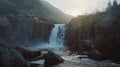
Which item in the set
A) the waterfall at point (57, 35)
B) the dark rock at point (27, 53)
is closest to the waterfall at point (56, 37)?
the waterfall at point (57, 35)

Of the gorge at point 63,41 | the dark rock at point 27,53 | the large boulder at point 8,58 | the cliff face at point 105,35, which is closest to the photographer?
the large boulder at point 8,58

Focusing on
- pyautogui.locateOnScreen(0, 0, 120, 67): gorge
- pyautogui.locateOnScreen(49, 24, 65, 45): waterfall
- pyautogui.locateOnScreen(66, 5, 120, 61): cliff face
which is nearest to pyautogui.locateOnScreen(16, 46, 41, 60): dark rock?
pyautogui.locateOnScreen(0, 0, 120, 67): gorge

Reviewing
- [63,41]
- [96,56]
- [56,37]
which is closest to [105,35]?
[96,56]

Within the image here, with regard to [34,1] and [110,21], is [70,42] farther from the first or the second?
[34,1]

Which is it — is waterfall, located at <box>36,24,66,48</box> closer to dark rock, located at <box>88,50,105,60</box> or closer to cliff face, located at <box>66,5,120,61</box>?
cliff face, located at <box>66,5,120,61</box>

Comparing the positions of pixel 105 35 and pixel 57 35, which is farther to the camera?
pixel 57 35

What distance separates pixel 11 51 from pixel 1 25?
39235 mm

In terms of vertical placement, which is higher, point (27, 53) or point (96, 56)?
point (27, 53)

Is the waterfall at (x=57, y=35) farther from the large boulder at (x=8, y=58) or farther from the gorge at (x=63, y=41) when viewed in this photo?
the large boulder at (x=8, y=58)

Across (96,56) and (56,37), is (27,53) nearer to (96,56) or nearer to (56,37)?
(96,56)

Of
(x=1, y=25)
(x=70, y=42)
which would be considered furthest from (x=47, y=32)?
(x=1, y=25)

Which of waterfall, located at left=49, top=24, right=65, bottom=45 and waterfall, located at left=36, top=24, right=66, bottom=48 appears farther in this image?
waterfall, located at left=49, top=24, right=65, bottom=45

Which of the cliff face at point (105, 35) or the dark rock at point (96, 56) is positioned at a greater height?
the cliff face at point (105, 35)

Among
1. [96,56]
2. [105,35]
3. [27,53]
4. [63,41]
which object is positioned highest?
[105,35]
